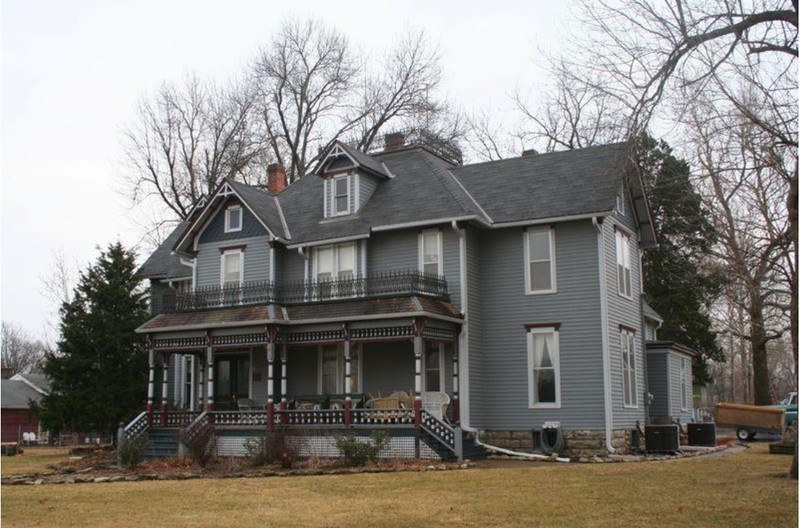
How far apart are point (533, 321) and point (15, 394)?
1859 inches

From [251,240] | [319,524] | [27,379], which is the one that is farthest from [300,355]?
[27,379]

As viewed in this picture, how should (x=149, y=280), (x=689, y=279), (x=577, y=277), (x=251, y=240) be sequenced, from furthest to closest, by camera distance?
(x=689, y=279) → (x=149, y=280) → (x=251, y=240) → (x=577, y=277)

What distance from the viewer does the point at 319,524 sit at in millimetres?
11688

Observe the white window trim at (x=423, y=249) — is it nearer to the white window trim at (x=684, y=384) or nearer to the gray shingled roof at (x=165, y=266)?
the gray shingled roof at (x=165, y=266)

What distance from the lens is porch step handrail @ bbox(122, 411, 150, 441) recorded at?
1033 inches

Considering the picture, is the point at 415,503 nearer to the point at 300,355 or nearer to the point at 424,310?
the point at 424,310

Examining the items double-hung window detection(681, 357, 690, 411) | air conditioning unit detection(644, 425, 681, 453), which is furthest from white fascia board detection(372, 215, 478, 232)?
double-hung window detection(681, 357, 690, 411)

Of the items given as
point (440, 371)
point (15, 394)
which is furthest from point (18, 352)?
point (440, 371)

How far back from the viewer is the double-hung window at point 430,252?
25812 mm

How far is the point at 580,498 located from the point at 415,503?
8.77 feet

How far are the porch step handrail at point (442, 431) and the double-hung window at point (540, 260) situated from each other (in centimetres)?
517

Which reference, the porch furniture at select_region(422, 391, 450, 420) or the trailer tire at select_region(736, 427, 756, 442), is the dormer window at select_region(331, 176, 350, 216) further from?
the trailer tire at select_region(736, 427, 756, 442)

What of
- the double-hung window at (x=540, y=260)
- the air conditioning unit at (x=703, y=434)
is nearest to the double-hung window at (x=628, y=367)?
the double-hung window at (x=540, y=260)

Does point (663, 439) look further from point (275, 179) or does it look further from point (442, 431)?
point (275, 179)
